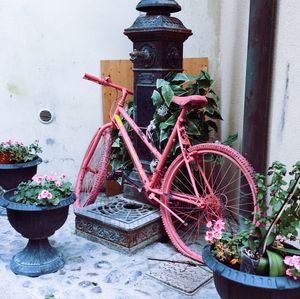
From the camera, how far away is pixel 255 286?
1861 mm

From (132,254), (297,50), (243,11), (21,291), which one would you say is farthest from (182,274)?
(243,11)

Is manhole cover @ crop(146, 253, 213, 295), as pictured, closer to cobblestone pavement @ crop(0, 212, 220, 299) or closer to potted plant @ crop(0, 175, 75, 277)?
cobblestone pavement @ crop(0, 212, 220, 299)

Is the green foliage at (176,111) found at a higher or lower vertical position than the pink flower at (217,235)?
higher

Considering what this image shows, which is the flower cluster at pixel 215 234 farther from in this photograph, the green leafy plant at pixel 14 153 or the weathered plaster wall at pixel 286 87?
the green leafy plant at pixel 14 153

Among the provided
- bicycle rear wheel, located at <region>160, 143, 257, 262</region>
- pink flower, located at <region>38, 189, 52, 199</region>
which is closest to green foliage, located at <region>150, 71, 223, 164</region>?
bicycle rear wheel, located at <region>160, 143, 257, 262</region>

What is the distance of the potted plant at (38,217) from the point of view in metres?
2.82

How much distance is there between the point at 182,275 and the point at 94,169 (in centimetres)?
173

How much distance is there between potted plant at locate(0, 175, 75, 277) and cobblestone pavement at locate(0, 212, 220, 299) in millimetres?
83

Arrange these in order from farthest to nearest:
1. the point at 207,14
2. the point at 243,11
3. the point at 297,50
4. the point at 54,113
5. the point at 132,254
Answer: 1. the point at 54,113
2. the point at 207,14
3. the point at 243,11
4. the point at 132,254
5. the point at 297,50

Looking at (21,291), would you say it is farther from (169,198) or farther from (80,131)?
(80,131)

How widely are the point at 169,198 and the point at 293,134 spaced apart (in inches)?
46.3

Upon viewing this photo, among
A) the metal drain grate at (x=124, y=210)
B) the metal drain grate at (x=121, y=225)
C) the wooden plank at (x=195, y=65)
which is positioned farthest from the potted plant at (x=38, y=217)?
the wooden plank at (x=195, y=65)

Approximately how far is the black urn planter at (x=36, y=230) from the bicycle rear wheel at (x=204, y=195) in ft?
2.90

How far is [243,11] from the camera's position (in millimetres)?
3514
